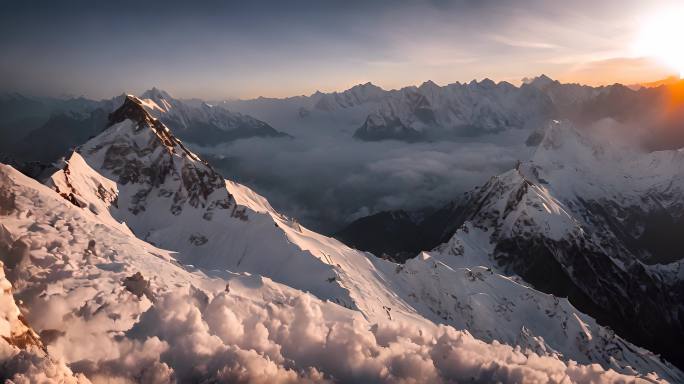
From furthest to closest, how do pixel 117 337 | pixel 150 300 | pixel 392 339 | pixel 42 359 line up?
pixel 392 339, pixel 150 300, pixel 117 337, pixel 42 359

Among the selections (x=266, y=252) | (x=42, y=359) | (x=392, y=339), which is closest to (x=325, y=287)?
(x=266, y=252)

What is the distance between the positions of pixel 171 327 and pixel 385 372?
2343cm

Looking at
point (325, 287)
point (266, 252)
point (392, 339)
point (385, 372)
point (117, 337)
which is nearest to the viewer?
point (117, 337)

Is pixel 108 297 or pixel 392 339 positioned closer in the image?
pixel 108 297

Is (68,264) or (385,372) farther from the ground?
(68,264)

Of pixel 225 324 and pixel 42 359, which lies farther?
pixel 225 324

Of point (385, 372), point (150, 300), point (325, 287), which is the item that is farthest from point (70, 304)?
point (325, 287)

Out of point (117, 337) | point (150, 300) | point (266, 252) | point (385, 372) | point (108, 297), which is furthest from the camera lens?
point (266, 252)

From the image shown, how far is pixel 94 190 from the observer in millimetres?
181500

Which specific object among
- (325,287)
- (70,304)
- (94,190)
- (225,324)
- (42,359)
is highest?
(42,359)

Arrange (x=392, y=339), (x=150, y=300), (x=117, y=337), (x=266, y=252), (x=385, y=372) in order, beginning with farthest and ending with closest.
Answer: (x=266, y=252) → (x=392, y=339) → (x=150, y=300) → (x=385, y=372) → (x=117, y=337)

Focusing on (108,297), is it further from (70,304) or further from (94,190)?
(94,190)

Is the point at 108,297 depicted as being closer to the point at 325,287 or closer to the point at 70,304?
the point at 70,304

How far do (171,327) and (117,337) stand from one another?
17.0ft
